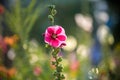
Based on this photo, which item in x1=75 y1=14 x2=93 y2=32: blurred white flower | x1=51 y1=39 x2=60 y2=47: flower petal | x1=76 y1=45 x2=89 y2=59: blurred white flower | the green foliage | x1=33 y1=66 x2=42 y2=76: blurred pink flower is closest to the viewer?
x1=51 y1=39 x2=60 y2=47: flower petal

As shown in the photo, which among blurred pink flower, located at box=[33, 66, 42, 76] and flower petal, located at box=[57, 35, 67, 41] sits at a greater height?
blurred pink flower, located at box=[33, 66, 42, 76]

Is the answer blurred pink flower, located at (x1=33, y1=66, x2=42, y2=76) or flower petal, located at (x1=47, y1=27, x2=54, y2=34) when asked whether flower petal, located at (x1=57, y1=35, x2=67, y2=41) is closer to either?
flower petal, located at (x1=47, y1=27, x2=54, y2=34)

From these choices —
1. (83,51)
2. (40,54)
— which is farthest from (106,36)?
(40,54)

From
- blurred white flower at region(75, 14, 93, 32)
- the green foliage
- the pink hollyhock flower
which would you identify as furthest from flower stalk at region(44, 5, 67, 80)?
blurred white flower at region(75, 14, 93, 32)

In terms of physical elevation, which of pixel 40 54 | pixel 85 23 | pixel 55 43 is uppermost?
pixel 85 23

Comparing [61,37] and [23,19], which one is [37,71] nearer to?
[23,19]

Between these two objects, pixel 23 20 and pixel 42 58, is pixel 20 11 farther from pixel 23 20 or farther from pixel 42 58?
pixel 42 58

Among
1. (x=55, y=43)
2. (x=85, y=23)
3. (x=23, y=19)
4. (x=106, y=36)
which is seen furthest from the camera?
(x=85, y=23)

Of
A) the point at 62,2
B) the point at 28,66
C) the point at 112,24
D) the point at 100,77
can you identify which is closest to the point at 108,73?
the point at 100,77
